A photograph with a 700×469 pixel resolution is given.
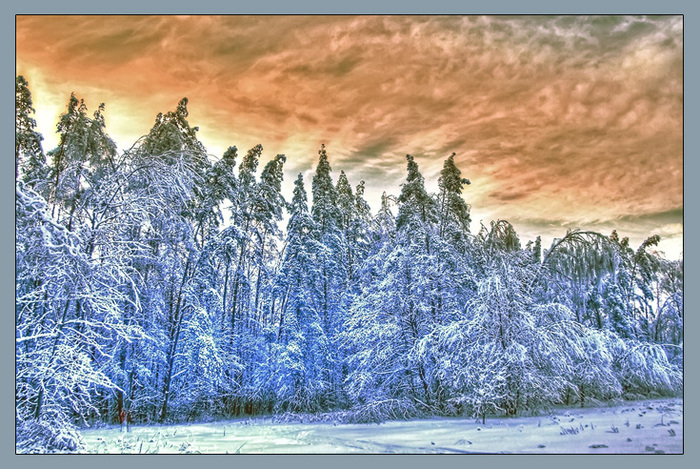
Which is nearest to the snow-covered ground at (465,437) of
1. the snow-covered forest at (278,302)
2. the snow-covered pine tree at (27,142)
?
the snow-covered forest at (278,302)

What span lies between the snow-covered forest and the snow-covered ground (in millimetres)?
406

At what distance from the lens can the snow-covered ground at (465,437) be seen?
543 cm

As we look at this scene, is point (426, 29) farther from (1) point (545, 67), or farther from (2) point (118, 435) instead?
(2) point (118, 435)

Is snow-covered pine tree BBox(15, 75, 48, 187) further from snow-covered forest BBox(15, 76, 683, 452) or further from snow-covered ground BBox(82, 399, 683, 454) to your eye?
snow-covered ground BBox(82, 399, 683, 454)

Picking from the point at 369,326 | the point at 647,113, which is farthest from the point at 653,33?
the point at 369,326

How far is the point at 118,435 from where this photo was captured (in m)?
6.25

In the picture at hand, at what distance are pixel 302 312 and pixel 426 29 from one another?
276 inches

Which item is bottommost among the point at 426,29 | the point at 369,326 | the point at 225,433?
the point at 225,433

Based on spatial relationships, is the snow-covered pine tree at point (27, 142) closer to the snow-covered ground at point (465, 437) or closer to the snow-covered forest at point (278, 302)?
the snow-covered forest at point (278, 302)

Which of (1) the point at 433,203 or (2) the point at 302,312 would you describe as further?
(2) the point at 302,312

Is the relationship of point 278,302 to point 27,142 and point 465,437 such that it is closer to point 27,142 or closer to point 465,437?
point 465,437

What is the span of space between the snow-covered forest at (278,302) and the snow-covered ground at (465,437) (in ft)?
1.33

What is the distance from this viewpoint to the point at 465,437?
5.80 meters

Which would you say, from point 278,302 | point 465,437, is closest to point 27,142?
point 278,302
